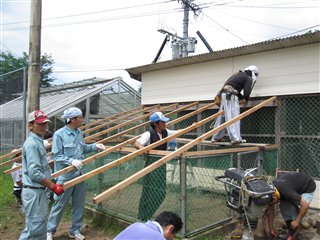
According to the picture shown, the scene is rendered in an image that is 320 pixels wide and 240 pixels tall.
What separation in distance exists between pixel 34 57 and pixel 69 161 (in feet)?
10.2

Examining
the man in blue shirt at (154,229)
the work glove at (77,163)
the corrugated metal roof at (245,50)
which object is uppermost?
the corrugated metal roof at (245,50)

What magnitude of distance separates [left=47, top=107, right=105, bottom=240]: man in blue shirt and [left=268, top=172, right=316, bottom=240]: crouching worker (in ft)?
9.16

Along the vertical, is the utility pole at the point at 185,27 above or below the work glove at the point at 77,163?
above

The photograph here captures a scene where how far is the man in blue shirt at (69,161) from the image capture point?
15.9ft

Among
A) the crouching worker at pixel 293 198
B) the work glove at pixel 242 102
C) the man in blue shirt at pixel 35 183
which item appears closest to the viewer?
the man in blue shirt at pixel 35 183

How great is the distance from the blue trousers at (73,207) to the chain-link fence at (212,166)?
820 millimetres

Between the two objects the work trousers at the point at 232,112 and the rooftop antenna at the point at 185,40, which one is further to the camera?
the rooftop antenna at the point at 185,40

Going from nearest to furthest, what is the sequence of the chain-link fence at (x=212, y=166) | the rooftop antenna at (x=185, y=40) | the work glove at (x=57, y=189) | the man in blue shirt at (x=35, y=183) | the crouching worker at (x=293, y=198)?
the man in blue shirt at (x=35, y=183), the work glove at (x=57, y=189), the crouching worker at (x=293, y=198), the chain-link fence at (x=212, y=166), the rooftop antenna at (x=185, y=40)

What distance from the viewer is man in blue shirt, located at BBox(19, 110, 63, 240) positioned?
3.86 metres

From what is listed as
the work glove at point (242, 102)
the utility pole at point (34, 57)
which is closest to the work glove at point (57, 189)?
the utility pole at point (34, 57)

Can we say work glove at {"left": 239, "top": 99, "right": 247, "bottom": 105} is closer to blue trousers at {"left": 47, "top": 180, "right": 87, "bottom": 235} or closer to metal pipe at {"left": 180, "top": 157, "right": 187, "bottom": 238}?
metal pipe at {"left": 180, "top": 157, "right": 187, "bottom": 238}

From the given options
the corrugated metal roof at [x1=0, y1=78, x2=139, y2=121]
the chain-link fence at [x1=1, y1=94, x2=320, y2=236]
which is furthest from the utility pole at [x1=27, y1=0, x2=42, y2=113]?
the corrugated metal roof at [x1=0, y1=78, x2=139, y2=121]

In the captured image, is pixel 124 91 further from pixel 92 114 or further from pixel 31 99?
pixel 31 99

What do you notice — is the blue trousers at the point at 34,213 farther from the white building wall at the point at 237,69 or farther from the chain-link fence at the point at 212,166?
the white building wall at the point at 237,69
